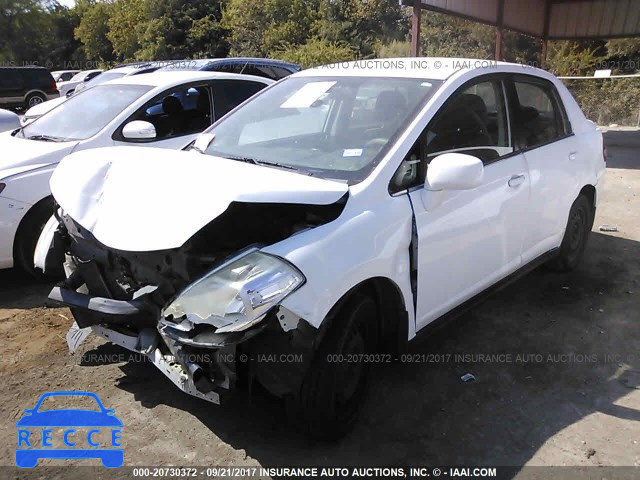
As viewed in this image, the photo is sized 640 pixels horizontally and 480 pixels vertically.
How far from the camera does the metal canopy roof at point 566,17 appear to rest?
49.7 feet

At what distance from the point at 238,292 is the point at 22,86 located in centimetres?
2183

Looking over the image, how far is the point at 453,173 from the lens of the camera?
2932mm

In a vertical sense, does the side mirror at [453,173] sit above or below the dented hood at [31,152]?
above

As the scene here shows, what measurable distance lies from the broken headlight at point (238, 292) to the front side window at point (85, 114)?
3.33 m

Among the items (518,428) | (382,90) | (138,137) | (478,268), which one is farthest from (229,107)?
(518,428)

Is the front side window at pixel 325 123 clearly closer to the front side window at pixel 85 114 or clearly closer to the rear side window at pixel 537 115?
the rear side window at pixel 537 115

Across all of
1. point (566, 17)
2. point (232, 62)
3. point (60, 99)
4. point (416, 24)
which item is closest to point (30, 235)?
point (60, 99)

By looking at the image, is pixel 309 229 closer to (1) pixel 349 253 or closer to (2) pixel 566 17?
(1) pixel 349 253

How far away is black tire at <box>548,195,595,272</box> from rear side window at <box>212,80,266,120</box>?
139 inches

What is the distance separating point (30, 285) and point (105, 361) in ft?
5.62

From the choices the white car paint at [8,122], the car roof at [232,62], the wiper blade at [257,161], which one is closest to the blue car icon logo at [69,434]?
the wiper blade at [257,161]

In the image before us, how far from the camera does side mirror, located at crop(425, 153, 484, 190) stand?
9.62 ft

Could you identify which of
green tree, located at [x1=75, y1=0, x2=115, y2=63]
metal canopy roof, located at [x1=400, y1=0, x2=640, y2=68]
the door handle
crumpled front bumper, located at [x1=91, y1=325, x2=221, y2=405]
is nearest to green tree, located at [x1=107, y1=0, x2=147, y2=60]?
green tree, located at [x1=75, y1=0, x2=115, y2=63]

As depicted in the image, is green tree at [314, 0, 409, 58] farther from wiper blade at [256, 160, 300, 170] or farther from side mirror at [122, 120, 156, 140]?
wiper blade at [256, 160, 300, 170]
